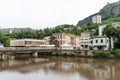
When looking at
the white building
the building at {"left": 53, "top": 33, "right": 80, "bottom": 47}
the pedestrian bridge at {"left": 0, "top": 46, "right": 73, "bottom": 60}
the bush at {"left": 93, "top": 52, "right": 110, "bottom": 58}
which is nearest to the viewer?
the pedestrian bridge at {"left": 0, "top": 46, "right": 73, "bottom": 60}

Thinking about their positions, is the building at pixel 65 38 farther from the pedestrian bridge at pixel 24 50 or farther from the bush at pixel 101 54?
the bush at pixel 101 54

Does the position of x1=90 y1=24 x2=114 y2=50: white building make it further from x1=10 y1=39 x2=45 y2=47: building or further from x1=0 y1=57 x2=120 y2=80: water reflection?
x1=10 y1=39 x2=45 y2=47: building

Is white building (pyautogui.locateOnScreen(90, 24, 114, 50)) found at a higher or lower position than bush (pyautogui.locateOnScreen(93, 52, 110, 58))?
higher

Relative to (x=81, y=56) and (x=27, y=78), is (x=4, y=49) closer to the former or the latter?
(x=81, y=56)

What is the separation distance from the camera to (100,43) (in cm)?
6862

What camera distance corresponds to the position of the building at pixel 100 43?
2655 inches

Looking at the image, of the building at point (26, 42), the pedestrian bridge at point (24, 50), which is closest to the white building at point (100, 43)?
the pedestrian bridge at point (24, 50)

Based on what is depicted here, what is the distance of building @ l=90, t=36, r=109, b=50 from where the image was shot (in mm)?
67438

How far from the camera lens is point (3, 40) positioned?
335 ft

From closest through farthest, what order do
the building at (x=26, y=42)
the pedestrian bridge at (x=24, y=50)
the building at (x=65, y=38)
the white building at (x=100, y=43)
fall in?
the pedestrian bridge at (x=24, y=50)
the white building at (x=100, y=43)
the building at (x=65, y=38)
the building at (x=26, y=42)

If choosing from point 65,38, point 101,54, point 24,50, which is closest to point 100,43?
point 101,54

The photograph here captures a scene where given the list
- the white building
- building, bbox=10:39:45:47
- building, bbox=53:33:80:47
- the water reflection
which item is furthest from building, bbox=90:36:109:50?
building, bbox=10:39:45:47

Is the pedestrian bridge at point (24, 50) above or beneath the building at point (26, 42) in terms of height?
beneath

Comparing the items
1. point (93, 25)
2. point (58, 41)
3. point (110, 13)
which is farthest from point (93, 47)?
point (110, 13)
